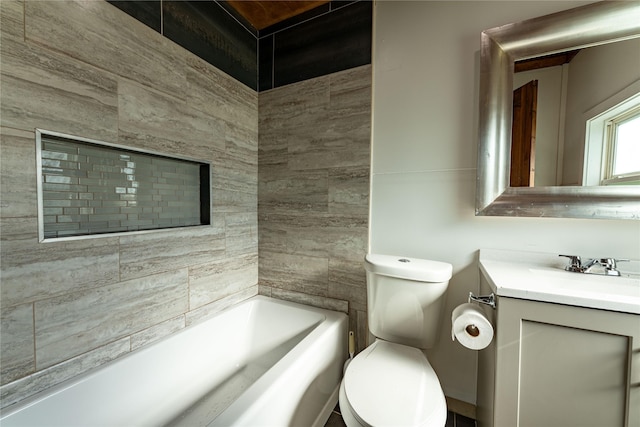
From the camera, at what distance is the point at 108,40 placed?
105 centimetres

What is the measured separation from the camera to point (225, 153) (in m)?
1.61

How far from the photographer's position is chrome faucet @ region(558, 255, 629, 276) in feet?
3.33

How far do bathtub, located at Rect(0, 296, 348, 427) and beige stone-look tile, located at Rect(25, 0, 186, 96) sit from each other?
1.24 meters

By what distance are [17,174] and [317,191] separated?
4.17ft

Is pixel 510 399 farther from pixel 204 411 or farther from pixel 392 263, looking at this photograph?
pixel 204 411

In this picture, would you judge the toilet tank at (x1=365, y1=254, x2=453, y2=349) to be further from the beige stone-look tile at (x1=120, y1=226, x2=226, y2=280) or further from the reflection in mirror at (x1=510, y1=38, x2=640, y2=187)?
the beige stone-look tile at (x1=120, y1=226, x2=226, y2=280)

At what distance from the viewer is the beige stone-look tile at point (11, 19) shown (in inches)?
31.7

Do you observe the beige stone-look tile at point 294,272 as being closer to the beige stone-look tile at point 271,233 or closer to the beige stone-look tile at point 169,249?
the beige stone-look tile at point 271,233

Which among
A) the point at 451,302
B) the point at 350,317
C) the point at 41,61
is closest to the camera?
the point at 41,61

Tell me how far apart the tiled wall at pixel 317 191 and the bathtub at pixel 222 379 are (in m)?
0.15

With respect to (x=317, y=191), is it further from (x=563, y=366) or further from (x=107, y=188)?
(x=563, y=366)

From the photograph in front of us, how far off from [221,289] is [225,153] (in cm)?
85

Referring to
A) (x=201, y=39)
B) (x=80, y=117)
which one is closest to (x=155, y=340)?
(x=80, y=117)

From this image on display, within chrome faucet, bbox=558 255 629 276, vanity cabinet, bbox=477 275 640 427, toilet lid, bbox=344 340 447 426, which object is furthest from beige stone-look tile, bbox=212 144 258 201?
chrome faucet, bbox=558 255 629 276
